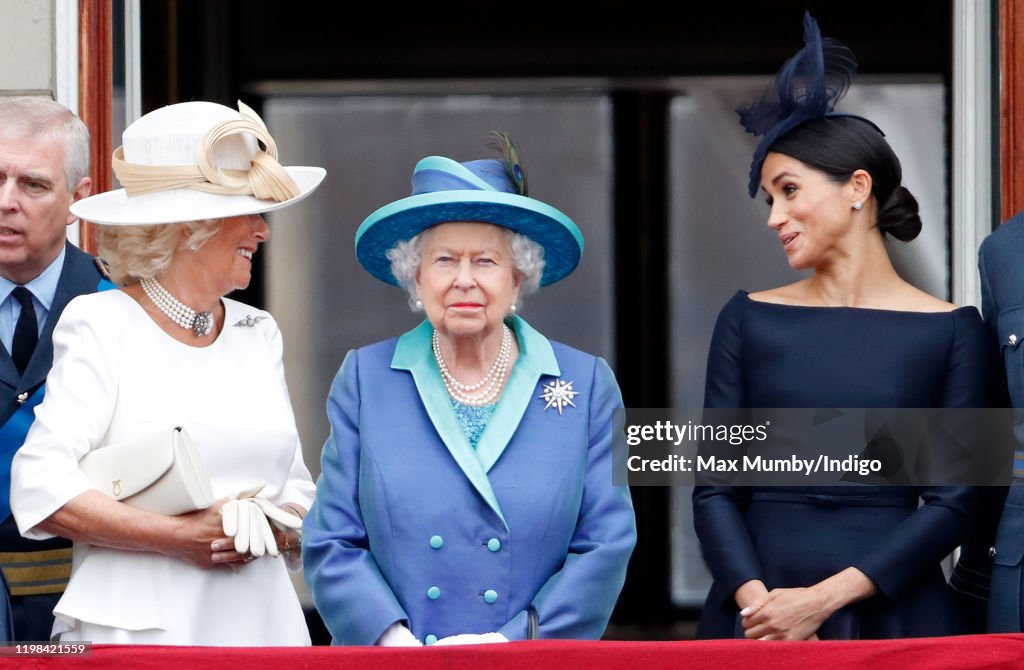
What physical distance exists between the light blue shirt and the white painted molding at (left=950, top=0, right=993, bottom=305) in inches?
101

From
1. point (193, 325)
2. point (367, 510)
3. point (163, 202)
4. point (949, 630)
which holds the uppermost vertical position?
point (163, 202)

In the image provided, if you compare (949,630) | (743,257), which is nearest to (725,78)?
(743,257)

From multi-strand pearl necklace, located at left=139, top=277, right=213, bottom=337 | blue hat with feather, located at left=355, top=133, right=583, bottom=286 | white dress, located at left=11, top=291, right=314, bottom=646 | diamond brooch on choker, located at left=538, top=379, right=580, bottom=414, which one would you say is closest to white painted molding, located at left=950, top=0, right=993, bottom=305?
blue hat with feather, located at left=355, top=133, right=583, bottom=286

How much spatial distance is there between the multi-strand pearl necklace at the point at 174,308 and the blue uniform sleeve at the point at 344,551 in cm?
32

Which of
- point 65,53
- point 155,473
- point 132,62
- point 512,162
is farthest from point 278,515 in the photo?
point 132,62

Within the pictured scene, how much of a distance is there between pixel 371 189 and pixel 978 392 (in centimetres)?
336

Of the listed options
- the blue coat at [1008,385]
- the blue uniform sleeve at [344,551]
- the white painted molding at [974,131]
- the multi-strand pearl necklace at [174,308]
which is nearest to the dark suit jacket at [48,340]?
the multi-strand pearl necklace at [174,308]

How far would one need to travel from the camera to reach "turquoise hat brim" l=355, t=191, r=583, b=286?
3.45m

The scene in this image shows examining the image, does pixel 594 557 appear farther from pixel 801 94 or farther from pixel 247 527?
pixel 801 94

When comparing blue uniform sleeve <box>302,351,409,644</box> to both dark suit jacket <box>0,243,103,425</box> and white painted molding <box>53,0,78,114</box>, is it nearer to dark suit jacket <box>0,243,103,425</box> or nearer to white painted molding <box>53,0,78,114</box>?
dark suit jacket <box>0,243,103,425</box>

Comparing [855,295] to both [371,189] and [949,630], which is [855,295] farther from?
[371,189]

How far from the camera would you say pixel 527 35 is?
6590mm

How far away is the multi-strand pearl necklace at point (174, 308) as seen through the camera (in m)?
3.55

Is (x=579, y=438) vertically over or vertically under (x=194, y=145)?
under
